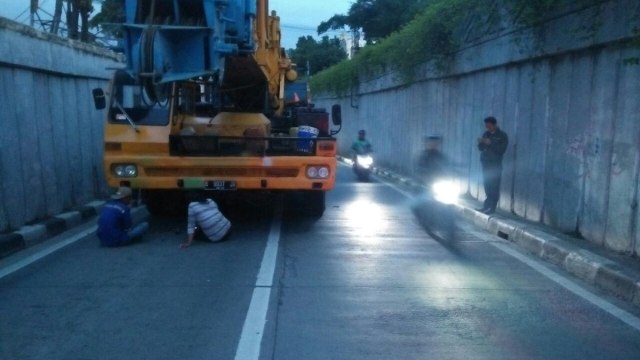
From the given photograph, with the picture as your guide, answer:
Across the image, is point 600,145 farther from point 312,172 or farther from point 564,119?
point 312,172

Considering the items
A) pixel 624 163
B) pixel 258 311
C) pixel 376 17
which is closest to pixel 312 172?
pixel 624 163

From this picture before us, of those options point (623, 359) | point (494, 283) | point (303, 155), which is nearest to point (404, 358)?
point (623, 359)

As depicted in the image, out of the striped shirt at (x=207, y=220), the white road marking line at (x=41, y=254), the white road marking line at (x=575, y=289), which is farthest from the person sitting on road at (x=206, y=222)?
the white road marking line at (x=575, y=289)

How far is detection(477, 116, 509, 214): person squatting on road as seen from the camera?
12.0 meters

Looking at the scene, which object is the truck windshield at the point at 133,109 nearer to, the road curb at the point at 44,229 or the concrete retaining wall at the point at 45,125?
the concrete retaining wall at the point at 45,125

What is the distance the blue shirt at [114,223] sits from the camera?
9.77 meters

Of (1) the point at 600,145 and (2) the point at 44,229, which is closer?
(1) the point at 600,145

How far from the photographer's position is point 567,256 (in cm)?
884

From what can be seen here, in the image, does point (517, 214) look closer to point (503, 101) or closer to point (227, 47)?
point (503, 101)

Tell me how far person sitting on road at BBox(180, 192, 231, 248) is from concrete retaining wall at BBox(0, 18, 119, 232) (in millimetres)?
2744

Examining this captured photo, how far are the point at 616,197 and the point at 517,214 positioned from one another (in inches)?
151

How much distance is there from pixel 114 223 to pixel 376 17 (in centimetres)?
3930

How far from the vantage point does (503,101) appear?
13.7m

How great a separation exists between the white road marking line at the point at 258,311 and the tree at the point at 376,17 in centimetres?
3529
